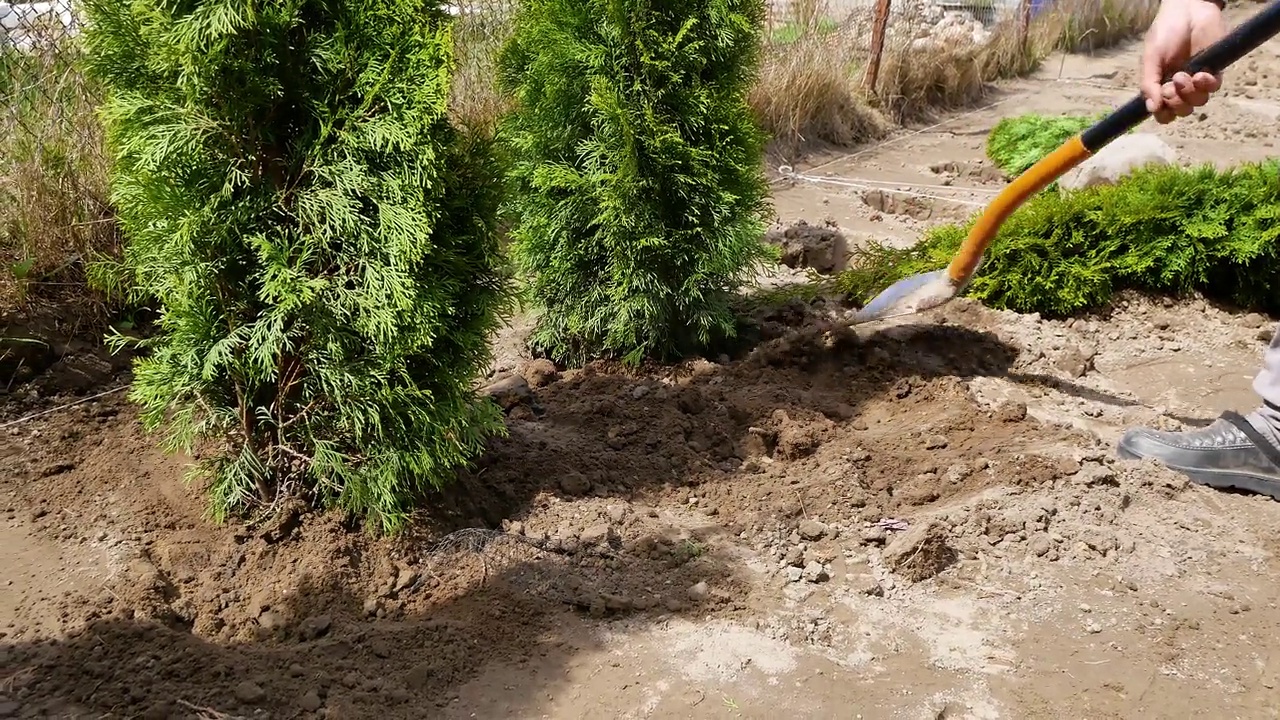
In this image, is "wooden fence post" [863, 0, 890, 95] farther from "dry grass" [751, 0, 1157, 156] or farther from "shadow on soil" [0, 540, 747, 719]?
"shadow on soil" [0, 540, 747, 719]

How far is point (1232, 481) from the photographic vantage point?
3.77m

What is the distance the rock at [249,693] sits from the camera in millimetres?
2453

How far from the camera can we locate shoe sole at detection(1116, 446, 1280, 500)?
375 centimetres

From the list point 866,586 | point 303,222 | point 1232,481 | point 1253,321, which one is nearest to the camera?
point 303,222

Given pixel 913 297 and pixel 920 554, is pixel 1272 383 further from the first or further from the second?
pixel 920 554

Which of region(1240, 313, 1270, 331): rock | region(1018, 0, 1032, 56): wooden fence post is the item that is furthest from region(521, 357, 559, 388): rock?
region(1018, 0, 1032, 56): wooden fence post

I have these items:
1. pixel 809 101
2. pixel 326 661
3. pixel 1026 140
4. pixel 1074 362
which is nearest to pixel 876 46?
pixel 809 101

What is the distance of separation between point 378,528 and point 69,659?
1.01 meters

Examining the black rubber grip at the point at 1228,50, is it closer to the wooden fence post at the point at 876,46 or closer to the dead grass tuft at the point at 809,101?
the dead grass tuft at the point at 809,101

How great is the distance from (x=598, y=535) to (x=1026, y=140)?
7.46m

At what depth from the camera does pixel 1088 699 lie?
2.64 m

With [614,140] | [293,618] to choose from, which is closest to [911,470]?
[614,140]

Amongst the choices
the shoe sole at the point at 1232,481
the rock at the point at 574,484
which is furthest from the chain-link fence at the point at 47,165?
the shoe sole at the point at 1232,481

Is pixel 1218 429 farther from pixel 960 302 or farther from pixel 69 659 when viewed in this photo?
pixel 69 659
